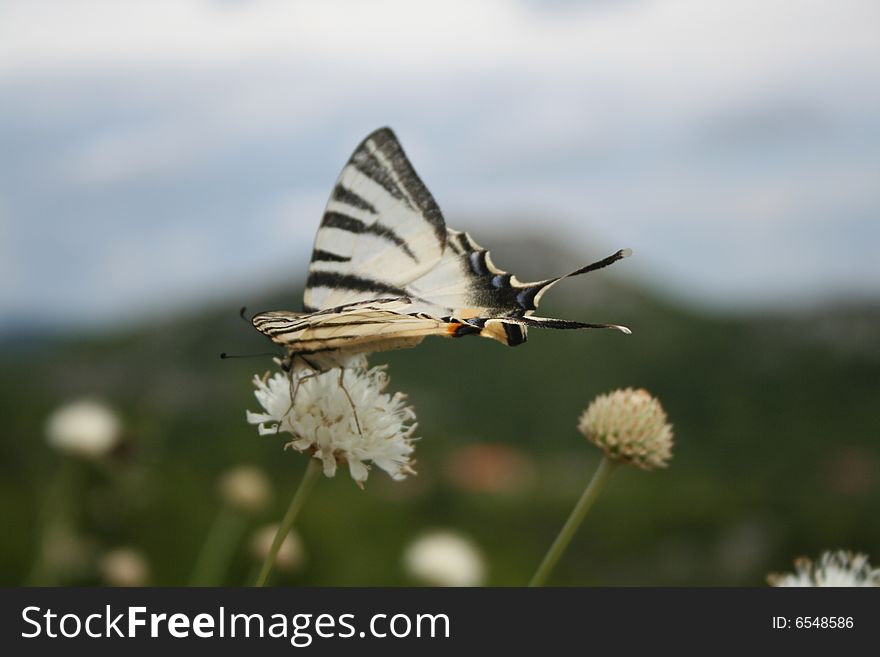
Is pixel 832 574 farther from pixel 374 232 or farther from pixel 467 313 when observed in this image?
pixel 374 232

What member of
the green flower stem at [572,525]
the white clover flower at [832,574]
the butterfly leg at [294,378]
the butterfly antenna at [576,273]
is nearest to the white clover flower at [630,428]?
the green flower stem at [572,525]

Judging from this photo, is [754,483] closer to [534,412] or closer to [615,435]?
[534,412]

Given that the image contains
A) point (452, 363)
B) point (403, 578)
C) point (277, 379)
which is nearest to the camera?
→ point (277, 379)

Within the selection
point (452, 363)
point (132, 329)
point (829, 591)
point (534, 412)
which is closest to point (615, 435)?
point (829, 591)

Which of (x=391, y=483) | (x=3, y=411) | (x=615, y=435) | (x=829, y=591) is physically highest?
(x=615, y=435)

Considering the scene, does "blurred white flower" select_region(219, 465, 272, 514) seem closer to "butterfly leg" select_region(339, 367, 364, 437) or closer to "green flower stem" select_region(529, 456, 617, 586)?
"butterfly leg" select_region(339, 367, 364, 437)

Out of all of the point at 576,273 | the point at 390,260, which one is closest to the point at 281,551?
the point at 390,260

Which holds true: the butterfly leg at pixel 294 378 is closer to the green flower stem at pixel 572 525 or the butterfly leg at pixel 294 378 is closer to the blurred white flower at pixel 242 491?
the green flower stem at pixel 572 525
